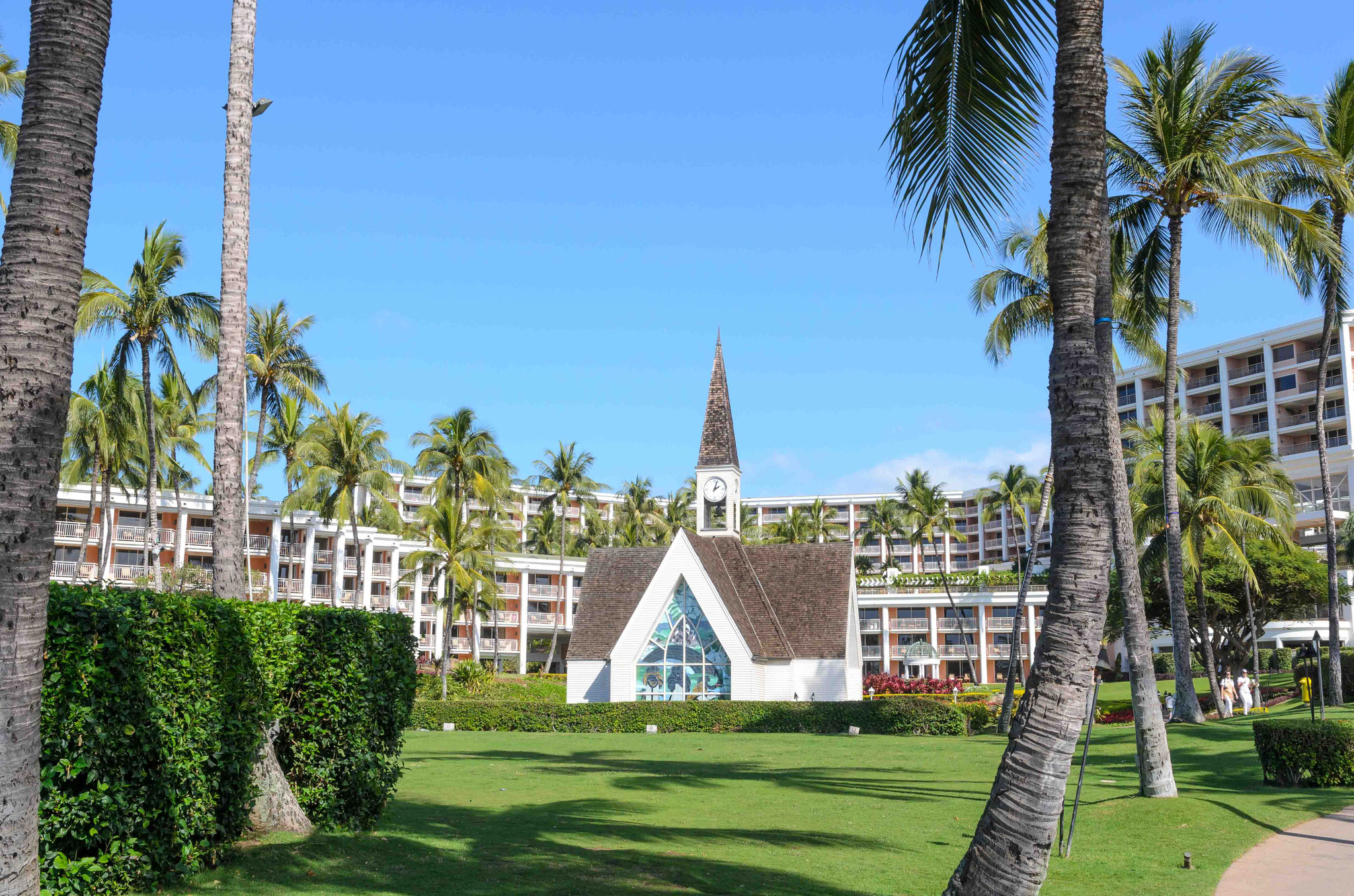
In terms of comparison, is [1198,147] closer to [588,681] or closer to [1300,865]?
[1300,865]

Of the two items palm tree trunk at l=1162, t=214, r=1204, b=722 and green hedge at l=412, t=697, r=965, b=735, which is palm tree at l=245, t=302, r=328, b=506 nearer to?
green hedge at l=412, t=697, r=965, b=735

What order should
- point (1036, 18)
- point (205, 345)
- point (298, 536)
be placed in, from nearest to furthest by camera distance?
point (1036, 18) → point (205, 345) → point (298, 536)

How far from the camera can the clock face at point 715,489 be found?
48188mm

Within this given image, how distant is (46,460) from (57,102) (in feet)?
6.30

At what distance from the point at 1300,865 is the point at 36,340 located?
40.9 ft

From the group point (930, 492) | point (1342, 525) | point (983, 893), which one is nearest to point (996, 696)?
point (1342, 525)

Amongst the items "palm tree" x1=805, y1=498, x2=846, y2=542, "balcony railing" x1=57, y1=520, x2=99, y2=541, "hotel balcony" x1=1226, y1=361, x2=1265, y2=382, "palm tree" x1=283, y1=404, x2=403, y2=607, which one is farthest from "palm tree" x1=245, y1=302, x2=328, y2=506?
"hotel balcony" x1=1226, y1=361, x2=1265, y2=382

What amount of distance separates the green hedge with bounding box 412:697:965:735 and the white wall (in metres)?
3.56

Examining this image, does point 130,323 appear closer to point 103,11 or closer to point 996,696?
point 103,11

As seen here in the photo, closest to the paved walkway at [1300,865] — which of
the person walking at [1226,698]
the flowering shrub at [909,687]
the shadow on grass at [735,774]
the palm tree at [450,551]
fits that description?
the shadow on grass at [735,774]

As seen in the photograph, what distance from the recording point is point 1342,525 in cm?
6469

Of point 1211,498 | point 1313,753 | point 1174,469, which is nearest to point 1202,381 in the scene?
point 1211,498

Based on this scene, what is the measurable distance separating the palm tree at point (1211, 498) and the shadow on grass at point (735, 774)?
70.6 ft

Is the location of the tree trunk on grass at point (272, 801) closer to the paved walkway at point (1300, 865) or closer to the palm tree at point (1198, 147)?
the paved walkway at point (1300, 865)
